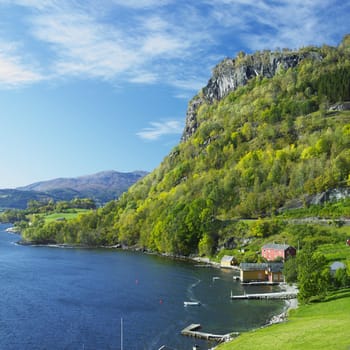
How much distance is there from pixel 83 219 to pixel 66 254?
38402 mm

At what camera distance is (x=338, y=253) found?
82.5 meters

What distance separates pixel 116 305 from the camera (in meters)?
68.3

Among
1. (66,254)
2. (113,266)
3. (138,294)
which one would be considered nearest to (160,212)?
(66,254)

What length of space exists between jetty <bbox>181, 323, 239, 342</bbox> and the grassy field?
2.67m

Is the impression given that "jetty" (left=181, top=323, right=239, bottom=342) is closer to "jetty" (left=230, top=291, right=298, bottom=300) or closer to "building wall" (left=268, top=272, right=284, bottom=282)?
"jetty" (left=230, top=291, right=298, bottom=300)

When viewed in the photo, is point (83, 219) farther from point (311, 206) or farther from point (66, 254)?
point (311, 206)

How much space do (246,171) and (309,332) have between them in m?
104

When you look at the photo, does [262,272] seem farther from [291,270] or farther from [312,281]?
[312,281]

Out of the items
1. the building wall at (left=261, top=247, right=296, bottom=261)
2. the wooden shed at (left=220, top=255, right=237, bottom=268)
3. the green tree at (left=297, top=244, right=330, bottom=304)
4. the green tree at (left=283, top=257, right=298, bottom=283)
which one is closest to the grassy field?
the green tree at (left=297, top=244, right=330, bottom=304)

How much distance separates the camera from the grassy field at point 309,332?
3725 centimetres

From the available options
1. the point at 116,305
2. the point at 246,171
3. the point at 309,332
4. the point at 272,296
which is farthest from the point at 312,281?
the point at 246,171

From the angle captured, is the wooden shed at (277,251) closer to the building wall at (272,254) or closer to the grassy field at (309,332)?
the building wall at (272,254)

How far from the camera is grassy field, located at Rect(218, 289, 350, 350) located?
37250 mm

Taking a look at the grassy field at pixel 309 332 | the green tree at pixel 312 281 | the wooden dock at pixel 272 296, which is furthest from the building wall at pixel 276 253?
the grassy field at pixel 309 332
